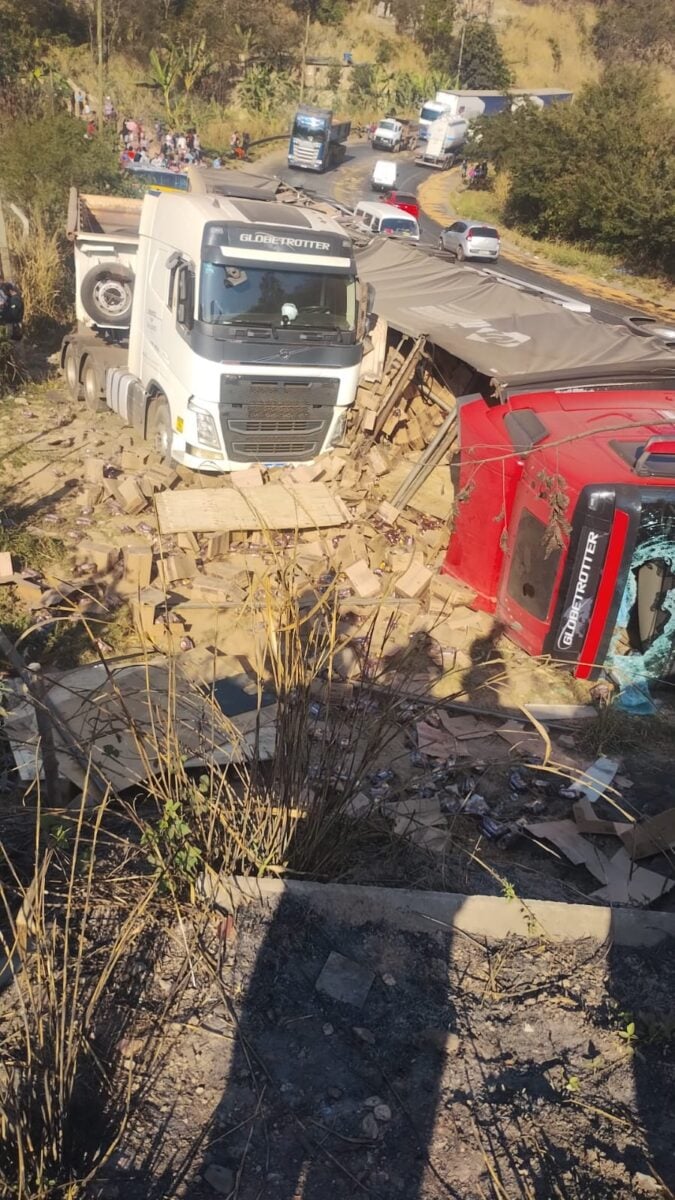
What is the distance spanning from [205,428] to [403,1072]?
7287 mm

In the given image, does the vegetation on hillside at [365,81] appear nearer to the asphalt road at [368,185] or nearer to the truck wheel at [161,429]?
the asphalt road at [368,185]

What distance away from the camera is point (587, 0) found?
2692 inches

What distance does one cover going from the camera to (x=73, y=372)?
12.4 meters

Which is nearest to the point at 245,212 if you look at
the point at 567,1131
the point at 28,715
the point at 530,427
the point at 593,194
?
the point at 530,427

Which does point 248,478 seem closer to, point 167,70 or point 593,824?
point 593,824

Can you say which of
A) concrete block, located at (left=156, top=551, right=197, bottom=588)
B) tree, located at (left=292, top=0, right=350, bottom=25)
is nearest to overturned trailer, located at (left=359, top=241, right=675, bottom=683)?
concrete block, located at (left=156, top=551, right=197, bottom=588)

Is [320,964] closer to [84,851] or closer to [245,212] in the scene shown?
[84,851]

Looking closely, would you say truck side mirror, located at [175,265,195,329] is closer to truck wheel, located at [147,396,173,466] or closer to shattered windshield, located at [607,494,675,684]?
truck wheel, located at [147,396,173,466]

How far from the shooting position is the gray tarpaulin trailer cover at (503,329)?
8.02 m

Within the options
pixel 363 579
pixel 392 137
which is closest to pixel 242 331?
pixel 363 579

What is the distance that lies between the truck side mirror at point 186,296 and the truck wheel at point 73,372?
12.5ft

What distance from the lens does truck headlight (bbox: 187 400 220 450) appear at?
912cm

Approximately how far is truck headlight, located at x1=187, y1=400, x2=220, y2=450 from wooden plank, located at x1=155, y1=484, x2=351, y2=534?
0.58m

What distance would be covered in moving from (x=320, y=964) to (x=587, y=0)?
273 ft
